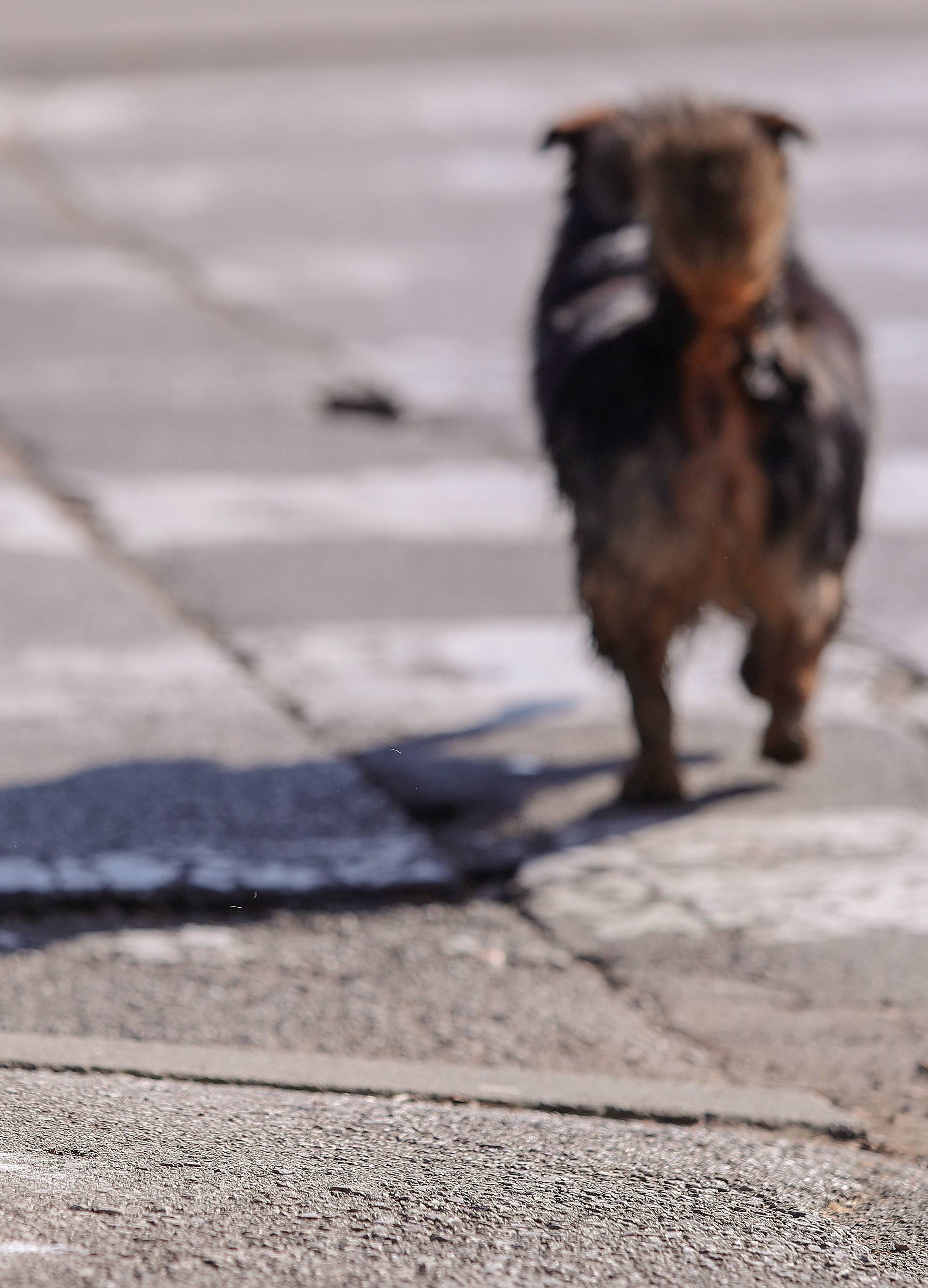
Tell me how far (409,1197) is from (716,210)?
6.79 ft

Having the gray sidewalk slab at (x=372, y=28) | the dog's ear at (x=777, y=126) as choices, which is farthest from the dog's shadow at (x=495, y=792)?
the gray sidewalk slab at (x=372, y=28)

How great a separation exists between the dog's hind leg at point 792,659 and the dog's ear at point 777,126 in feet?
3.12

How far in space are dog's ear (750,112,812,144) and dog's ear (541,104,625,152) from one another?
65 centimetres

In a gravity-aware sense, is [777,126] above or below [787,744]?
above

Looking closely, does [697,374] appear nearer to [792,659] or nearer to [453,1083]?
[792,659]

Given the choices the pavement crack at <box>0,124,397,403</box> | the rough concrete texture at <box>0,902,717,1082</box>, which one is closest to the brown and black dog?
the rough concrete texture at <box>0,902,717,1082</box>

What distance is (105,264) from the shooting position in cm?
1021

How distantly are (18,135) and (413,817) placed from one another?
34.7 ft

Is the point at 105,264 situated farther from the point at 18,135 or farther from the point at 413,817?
the point at 413,817

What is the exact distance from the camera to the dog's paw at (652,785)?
4508 millimetres

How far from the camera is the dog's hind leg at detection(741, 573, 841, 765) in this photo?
14.6 ft

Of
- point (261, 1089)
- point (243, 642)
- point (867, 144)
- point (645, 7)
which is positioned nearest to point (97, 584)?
point (243, 642)

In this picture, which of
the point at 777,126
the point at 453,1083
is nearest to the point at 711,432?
the point at 777,126

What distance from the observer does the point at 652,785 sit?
4504mm
